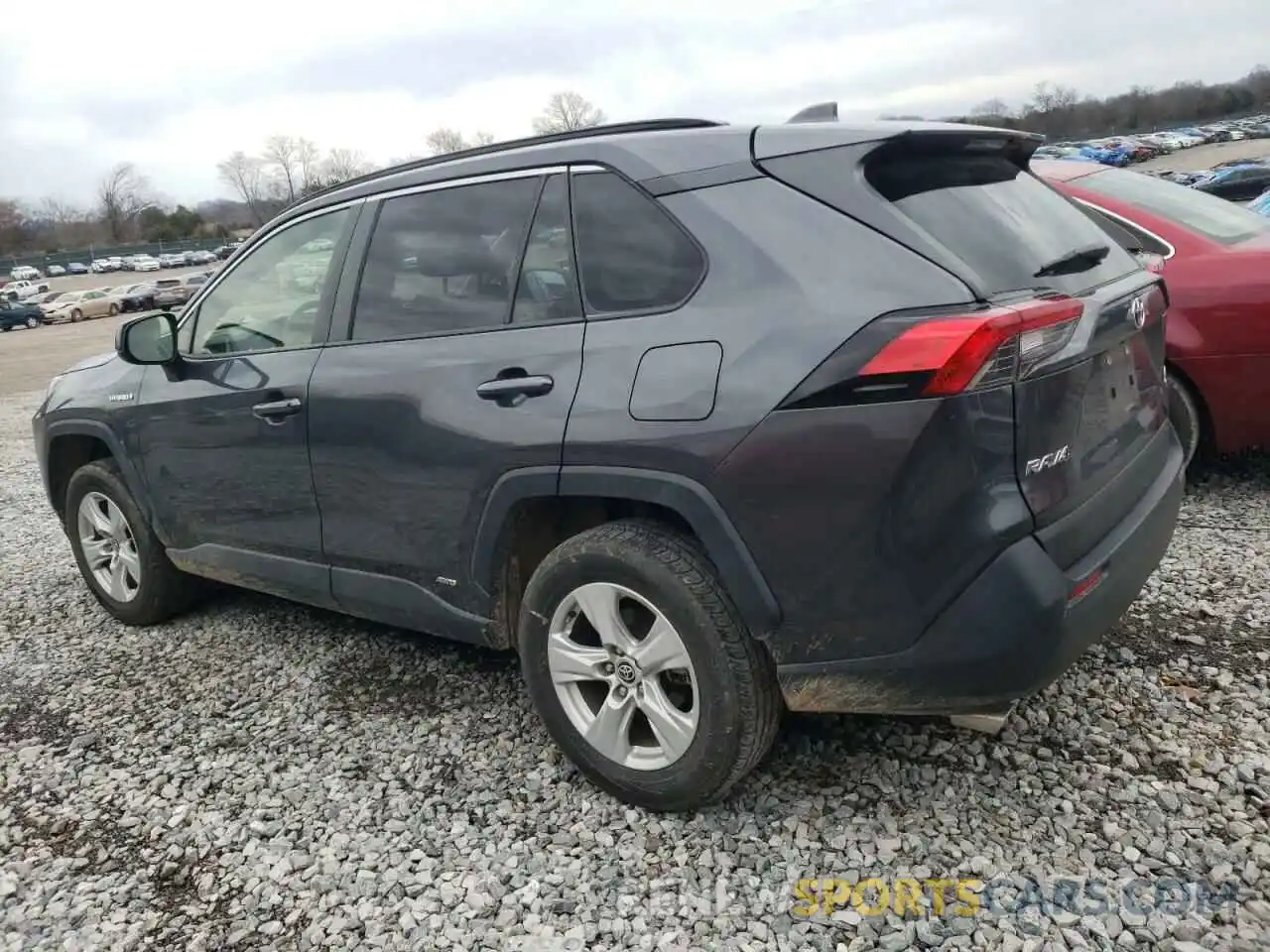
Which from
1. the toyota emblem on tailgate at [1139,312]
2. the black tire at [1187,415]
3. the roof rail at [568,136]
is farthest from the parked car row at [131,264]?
the toyota emblem on tailgate at [1139,312]

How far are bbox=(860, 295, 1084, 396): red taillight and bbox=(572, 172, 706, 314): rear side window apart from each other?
1.94 ft

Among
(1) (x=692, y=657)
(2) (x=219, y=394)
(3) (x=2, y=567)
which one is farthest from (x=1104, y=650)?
(3) (x=2, y=567)

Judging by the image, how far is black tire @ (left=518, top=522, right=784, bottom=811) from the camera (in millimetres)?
2408

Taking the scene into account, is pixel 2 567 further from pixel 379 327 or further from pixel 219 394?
pixel 379 327

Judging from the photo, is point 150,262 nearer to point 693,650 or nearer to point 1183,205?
point 1183,205

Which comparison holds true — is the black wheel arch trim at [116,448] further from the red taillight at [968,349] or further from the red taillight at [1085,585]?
the red taillight at [1085,585]

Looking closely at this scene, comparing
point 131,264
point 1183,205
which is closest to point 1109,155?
point 1183,205

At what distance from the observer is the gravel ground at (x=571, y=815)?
2.30 meters

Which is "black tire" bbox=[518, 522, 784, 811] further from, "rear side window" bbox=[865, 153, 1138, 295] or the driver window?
the driver window

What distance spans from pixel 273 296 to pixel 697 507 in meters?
2.11

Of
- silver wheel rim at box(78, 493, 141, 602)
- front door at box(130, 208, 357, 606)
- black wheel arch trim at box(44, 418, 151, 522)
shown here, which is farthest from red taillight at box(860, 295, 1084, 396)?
silver wheel rim at box(78, 493, 141, 602)

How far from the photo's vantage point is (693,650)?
8.00ft

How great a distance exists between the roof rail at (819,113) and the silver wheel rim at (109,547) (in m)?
3.36

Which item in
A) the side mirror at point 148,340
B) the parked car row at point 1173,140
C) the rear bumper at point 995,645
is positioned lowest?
the parked car row at point 1173,140
